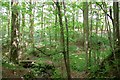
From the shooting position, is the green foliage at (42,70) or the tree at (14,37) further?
the tree at (14,37)

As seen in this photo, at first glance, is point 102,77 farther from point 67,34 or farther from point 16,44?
point 16,44

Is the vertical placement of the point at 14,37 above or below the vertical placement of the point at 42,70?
above

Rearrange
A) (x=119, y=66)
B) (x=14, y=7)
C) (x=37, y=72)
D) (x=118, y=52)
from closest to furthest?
(x=119, y=66) → (x=118, y=52) → (x=14, y=7) → (x=37, y=72)

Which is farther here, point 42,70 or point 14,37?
point 42,70

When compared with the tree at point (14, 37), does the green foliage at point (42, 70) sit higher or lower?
lower

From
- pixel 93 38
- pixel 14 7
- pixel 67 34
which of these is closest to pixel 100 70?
pixel 67 34

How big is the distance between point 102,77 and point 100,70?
2.15 ft

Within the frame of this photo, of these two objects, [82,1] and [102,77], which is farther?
[82,1]

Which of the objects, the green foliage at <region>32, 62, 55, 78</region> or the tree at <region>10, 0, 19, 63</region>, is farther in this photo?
the tree at <region>10, 0, 19, 63</region>

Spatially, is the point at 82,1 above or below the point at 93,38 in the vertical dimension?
above

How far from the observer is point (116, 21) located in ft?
32.6

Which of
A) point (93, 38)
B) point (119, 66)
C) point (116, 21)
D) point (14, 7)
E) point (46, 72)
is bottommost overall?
point (46, 72)

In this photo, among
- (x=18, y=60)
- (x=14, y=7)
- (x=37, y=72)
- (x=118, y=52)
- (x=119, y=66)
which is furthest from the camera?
(x=18, y=60)

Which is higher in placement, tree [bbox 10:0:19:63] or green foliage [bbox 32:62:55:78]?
tree [bbox 10:0:19:63]
